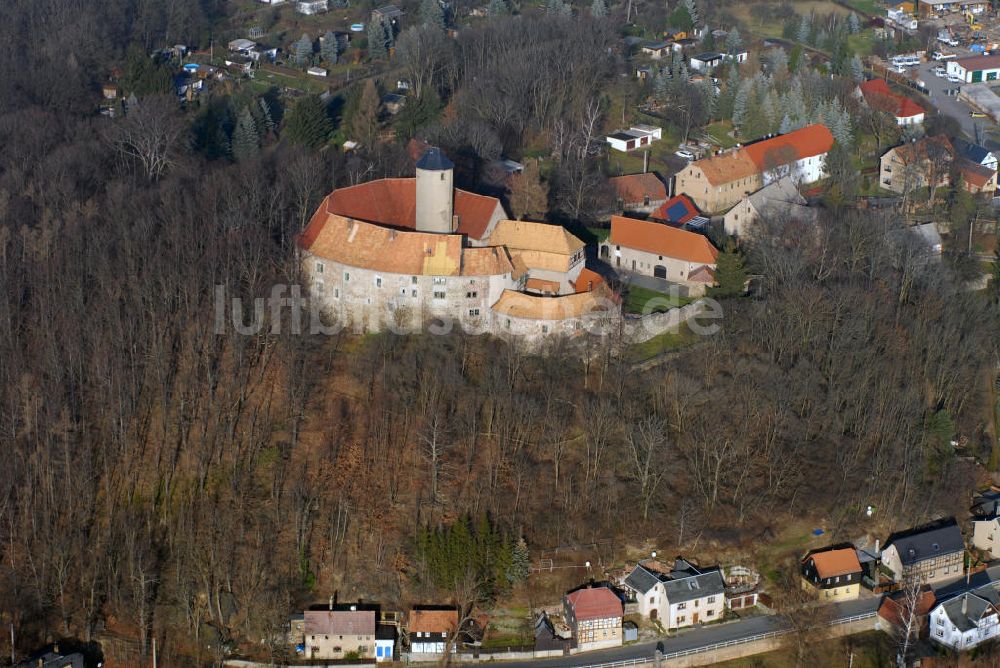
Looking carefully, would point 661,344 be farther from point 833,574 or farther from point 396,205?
point 396,205

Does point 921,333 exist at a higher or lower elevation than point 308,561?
higher

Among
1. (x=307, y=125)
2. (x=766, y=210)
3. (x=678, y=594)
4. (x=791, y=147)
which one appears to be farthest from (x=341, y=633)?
(x=791, y=147)

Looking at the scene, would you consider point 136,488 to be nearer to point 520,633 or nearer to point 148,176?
point 520,633

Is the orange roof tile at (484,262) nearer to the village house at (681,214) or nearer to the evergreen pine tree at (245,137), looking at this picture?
the village house at (681,214)

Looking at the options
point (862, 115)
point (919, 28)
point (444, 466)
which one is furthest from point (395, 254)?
point (919, 28)

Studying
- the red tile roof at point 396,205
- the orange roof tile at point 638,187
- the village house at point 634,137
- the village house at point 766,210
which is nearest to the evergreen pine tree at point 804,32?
the village house at point 634,137
